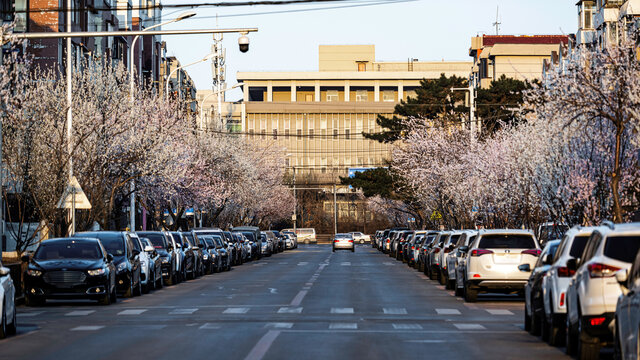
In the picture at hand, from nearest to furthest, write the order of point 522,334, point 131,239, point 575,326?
point 575,326 → point 522,334 → point 131,239

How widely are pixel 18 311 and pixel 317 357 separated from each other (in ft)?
37.5

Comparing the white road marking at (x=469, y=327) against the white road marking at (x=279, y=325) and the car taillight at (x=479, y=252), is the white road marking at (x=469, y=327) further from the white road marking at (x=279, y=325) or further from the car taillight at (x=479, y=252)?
the car taillight at (x=479, y=252)

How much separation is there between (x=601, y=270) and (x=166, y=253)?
24336mm

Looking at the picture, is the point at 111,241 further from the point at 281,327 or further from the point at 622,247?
the point at 622,247

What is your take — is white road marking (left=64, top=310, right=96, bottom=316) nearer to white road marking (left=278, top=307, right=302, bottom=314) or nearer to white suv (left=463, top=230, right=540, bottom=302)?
white road marking (left=278, top=307, right=302, bottom=314)

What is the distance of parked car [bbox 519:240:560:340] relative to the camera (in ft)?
55.3

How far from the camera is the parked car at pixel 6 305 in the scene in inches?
666

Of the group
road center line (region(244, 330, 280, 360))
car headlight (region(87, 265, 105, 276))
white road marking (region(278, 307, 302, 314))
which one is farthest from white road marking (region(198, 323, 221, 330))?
car headlight (region(87, 265, 105, 276))

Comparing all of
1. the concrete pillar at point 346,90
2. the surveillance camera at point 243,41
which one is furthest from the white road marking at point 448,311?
the concrete pillar at point 346,90

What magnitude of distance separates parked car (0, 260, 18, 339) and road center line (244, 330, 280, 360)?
149 inches

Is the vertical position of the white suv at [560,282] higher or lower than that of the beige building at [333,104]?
lower

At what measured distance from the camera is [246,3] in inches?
943

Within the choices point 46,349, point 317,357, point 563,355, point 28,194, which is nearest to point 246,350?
Result: point 317,357

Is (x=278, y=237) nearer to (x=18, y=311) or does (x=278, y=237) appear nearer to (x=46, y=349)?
(x=18, y=311)
